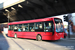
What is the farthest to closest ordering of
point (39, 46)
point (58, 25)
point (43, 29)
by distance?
1. point (43, 29)
2. point (58, 25)
3. point (39, 46)

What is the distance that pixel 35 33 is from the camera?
1079 centimetres

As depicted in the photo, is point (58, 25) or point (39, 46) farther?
point (58, 25)

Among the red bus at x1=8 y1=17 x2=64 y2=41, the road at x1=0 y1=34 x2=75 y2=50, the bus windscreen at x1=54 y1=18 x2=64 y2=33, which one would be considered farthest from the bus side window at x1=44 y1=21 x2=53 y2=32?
the road at x1=0 y1=34 x2=75 y2=50

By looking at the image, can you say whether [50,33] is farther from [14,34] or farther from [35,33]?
[14,34]

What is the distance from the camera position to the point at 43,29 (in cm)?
991

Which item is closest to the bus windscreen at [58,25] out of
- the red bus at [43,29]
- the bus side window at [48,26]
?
the red bus at [43,29]

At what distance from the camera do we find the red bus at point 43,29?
29.8ft

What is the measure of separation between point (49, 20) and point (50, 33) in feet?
4.86

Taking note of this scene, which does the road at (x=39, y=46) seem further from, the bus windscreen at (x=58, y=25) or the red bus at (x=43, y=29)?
the bus windscreen at (x=58, y=25)

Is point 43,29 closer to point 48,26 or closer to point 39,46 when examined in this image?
point 48,26

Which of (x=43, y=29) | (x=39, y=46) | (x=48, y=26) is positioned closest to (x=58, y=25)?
(x=48, y=26)

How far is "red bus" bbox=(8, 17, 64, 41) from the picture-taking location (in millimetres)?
9071

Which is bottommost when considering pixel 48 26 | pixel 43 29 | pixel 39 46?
pixel 39 46

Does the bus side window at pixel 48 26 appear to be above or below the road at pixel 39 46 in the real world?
above
